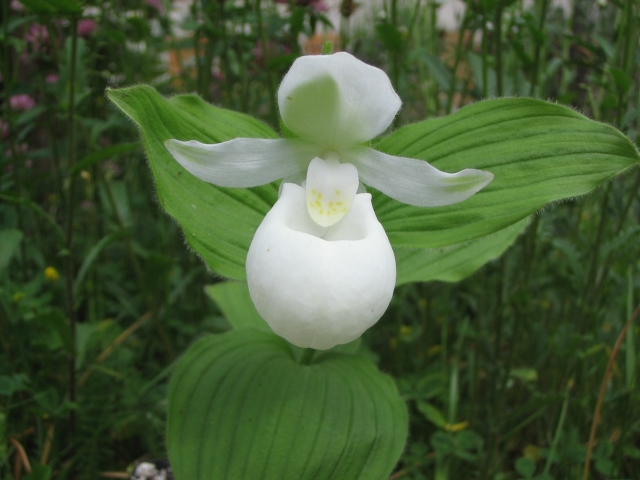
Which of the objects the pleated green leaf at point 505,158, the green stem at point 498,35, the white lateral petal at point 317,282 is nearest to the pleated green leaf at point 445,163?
the pleated green leaf at point 505,158

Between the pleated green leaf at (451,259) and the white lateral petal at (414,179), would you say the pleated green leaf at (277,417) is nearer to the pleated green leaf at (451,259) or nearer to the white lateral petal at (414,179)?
the pleated green leaf at (451,259)

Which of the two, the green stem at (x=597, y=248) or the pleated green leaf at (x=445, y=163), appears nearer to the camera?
the pleated green leaf at (x=445, y=163)

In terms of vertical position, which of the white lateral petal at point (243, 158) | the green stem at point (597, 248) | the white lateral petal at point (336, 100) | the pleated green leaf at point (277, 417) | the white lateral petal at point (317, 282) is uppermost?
the white lateral petal at point (336, 100)

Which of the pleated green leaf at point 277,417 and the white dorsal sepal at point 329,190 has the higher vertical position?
the white dorsal sepal at point 329,190

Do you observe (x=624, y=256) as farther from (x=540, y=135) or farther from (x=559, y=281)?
(x=540, y=135)

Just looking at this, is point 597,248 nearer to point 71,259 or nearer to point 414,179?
point 414,179

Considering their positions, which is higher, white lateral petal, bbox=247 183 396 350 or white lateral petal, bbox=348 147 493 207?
white lateral petal, bbox=348 147 493 207

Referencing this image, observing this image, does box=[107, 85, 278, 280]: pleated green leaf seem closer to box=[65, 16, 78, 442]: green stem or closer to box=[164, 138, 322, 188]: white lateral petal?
box=[164, 138, 322, 188]: white lateral petal

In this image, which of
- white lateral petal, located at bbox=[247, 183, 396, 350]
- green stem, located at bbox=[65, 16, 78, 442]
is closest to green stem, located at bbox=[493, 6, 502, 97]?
white lateral petal, located at bbox=[247, 183, 396, 350]
